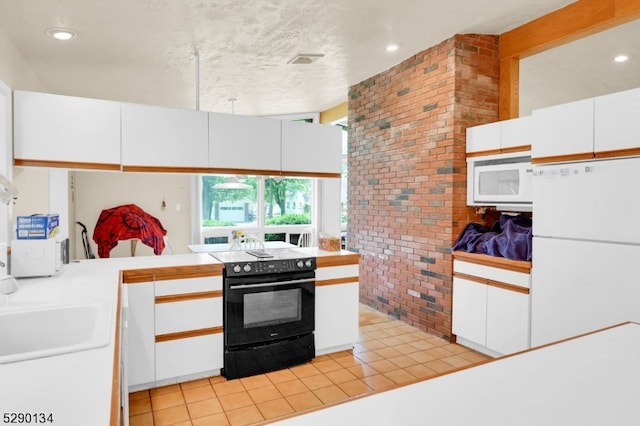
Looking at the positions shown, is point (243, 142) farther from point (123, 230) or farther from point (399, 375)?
point (123, 230)

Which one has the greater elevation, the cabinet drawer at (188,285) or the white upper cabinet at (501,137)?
the white upper cabinet at (501,137)

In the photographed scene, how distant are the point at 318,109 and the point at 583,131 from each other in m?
4.44

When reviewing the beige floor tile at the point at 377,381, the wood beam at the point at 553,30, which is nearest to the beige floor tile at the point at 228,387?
the beige floor tile at the point at 377,381

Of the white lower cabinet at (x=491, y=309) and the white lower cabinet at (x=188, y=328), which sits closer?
the white lower cabinet at (x=188, y=328)

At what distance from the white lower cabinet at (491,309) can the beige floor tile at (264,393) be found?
176 cm

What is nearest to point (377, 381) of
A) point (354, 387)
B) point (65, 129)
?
point (354, 387)

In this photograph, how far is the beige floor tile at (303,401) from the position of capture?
8.54 ft

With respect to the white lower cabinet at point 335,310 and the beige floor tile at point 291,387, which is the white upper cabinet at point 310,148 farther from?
the beige floor tile at point 291,387

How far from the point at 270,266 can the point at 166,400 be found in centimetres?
113

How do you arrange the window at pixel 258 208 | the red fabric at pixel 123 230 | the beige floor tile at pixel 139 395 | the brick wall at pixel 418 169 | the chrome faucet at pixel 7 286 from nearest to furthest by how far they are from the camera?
the chrome faucet at pixel 7 286
the beige floor tile at pixel 139 395
the brick wall at pixel 418 169
the red fabric at pixel 123 230
the window at pixel 258 208

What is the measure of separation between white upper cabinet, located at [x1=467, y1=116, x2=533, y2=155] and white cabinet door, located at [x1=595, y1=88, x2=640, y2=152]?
1.77 feet

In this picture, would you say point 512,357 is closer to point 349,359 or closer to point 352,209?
point 349,359

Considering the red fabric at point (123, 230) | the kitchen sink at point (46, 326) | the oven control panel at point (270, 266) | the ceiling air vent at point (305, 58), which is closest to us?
the kitchen sink at point (46, 326)

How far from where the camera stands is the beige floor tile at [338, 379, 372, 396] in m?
2.81
